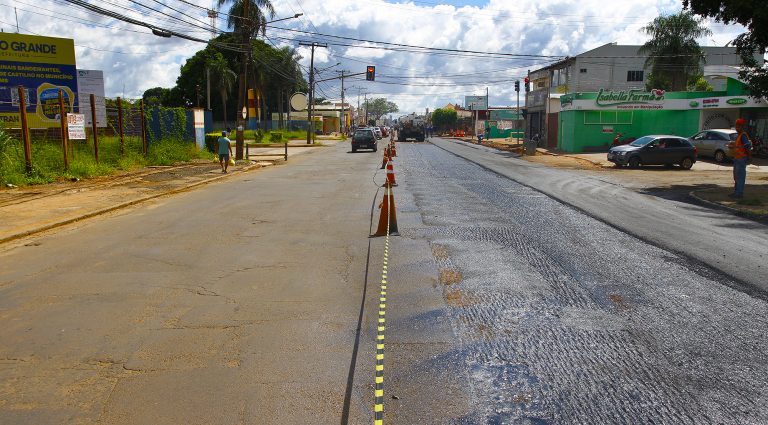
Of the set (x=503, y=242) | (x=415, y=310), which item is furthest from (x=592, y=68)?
(x=415, y=310)

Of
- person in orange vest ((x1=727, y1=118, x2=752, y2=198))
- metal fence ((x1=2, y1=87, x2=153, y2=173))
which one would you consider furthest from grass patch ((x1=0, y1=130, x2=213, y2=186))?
person in orange vest ((x1=727, y1=118, x2=752, y2=198))

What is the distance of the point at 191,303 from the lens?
257 inches

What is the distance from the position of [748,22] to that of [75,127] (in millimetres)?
20470

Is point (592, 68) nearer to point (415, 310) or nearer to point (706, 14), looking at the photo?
point (706, 14)

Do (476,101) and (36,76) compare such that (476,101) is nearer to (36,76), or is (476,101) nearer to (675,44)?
(675,44)

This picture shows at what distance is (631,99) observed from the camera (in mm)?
39719

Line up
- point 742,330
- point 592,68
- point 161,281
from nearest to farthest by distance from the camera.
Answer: point 742,330
point 161,281
point 592,68

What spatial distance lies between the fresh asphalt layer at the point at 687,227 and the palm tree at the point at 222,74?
62.8 m

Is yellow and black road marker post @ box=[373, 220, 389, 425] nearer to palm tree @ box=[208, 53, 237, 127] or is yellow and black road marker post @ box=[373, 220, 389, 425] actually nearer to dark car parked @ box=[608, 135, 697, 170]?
dark car parked @ box=[608, 135, 697, 170]

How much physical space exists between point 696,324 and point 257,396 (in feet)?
12.9

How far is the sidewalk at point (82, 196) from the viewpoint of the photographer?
11.6 m

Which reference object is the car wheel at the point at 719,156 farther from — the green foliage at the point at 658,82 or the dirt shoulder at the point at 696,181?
the green foliage at the point at 658,82

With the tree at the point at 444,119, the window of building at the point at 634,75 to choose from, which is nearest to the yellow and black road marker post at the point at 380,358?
the window of building at the point at 634,75

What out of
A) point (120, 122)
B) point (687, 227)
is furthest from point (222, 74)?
point (687, 227)
